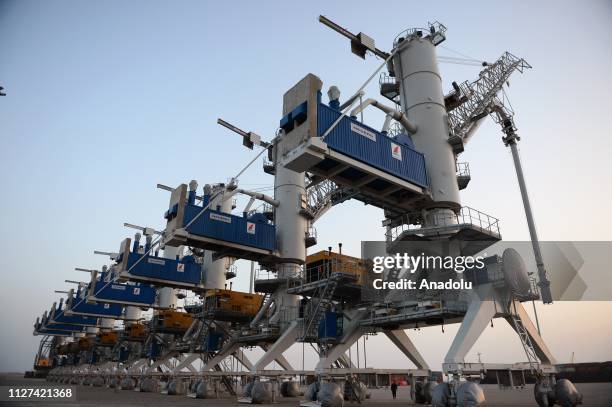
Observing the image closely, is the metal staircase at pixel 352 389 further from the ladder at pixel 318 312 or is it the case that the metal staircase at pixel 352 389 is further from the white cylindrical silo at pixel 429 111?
the white cylindrical silo at pixel 429 111

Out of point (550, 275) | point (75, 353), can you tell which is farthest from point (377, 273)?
point (75, 353)

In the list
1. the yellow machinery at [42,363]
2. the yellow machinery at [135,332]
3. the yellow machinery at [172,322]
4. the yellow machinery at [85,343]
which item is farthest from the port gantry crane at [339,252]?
the yellow machinery at [42,363]

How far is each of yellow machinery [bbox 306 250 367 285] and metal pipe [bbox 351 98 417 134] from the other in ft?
29.9

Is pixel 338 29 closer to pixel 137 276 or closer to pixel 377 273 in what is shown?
pixel 377 273

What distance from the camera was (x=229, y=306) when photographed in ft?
121

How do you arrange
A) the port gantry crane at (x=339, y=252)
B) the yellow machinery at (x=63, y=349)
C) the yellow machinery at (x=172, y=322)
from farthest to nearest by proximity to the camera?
1. the yellow machinery at (x=63, y=349)
2. the yellow machinery at (x=172, y=322)
3. the port gantry crane at (x=339, y=252)

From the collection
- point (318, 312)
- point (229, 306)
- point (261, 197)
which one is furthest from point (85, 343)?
point (318, 312)

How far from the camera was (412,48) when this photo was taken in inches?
1046

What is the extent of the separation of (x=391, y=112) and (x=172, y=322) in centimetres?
3445

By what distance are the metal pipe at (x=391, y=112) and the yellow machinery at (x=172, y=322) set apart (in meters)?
31.9

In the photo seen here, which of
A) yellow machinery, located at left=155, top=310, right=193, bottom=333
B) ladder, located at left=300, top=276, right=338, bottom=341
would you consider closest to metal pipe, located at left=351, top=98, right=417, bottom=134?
ladder, located at left=300, top=276, right=338, bottom=341

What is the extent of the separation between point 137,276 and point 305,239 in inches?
587

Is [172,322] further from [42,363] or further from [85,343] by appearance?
[42,363]

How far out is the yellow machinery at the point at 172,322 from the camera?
4528 centimetres
